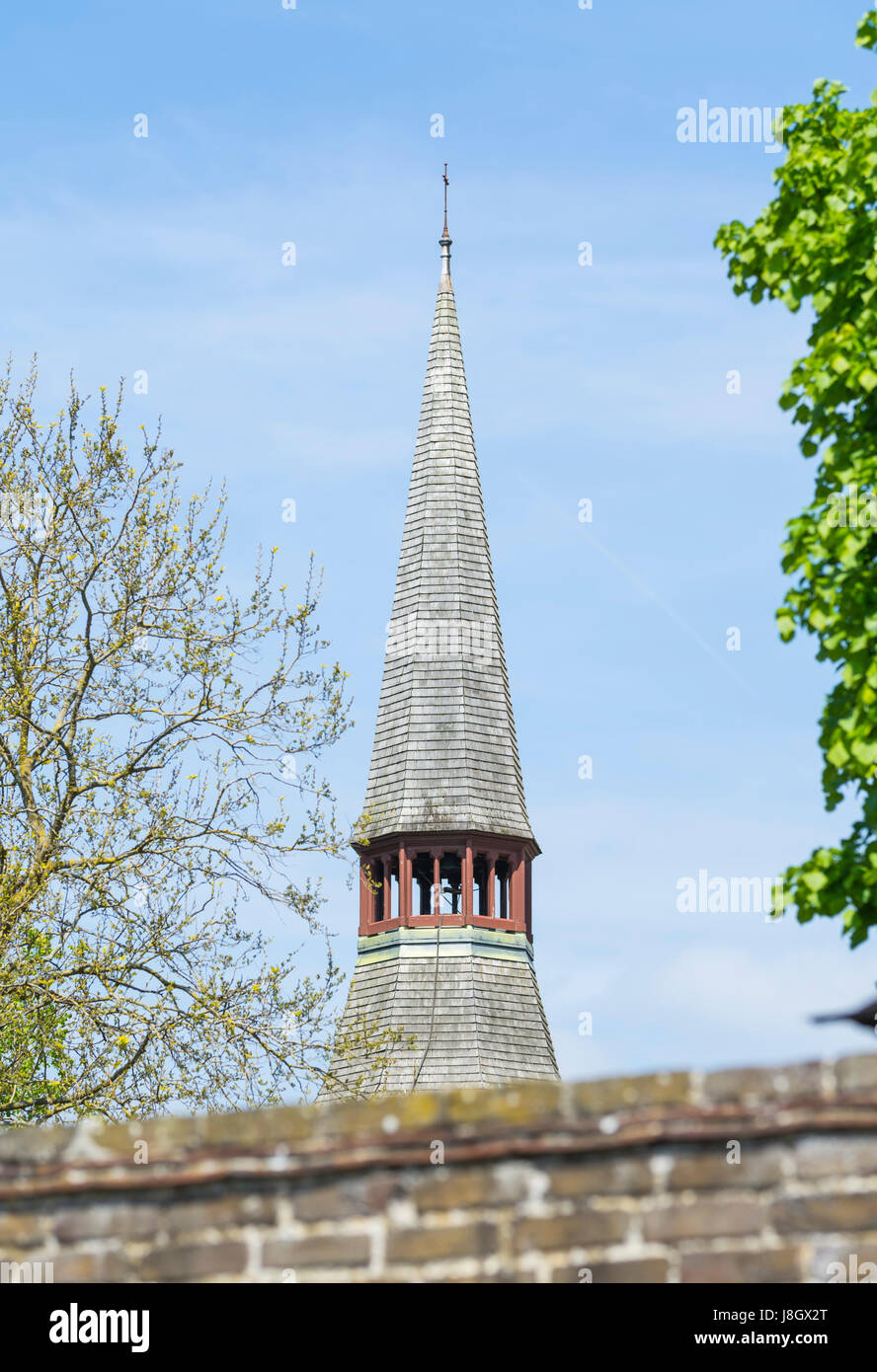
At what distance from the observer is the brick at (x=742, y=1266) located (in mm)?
7898

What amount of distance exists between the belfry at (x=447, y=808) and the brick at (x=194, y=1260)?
43.6 meters

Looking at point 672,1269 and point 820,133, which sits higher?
point 820,133

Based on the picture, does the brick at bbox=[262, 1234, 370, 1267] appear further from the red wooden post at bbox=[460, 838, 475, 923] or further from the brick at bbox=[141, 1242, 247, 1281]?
the red wooden post at bbox=[460, 838, 475, 923]

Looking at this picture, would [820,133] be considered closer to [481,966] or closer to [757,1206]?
[757,1206]

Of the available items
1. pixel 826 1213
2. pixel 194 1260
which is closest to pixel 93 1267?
pixel 194 1260

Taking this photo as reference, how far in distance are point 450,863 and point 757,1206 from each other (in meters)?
50.9

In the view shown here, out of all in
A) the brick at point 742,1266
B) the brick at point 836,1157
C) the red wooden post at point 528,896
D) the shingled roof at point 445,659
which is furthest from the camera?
the red wooden post at point 528,896

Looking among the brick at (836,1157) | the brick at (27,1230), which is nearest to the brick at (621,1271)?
the brick at (836,1157)

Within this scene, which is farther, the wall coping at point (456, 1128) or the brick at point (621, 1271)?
the brick at point (621, 1271)

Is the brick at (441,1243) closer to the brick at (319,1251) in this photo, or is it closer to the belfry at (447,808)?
the brick at (319,1251)

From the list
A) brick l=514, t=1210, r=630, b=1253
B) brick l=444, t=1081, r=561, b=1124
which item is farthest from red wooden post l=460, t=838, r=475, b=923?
brick l=514, t=1210, r=630, b=1253

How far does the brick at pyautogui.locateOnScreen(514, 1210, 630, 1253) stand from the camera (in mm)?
8094
